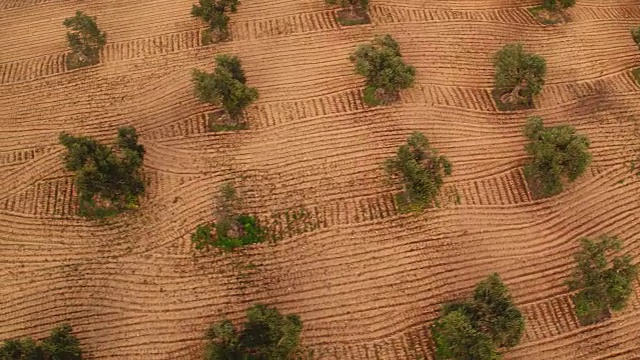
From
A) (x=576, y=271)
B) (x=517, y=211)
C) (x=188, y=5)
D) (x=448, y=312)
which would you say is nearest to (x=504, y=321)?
(x=448, y=312)

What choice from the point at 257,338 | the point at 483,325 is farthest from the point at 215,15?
the point at 483,325

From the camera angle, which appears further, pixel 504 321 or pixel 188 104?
pixel 188 104

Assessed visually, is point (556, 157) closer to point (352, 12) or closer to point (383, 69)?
point (383, 69)

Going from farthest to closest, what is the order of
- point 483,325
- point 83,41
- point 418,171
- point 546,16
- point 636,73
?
point 546,16 < point 83,41 < point 636,73 < point 418,171 < point 483,325

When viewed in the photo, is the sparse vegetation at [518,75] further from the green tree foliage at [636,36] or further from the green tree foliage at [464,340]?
the green tree foliage at [464,340]

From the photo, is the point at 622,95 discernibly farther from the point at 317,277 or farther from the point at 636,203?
the point at 317,277

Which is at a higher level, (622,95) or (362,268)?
(622,95)

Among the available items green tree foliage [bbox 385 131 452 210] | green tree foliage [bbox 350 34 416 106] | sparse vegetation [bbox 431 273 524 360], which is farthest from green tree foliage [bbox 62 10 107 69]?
sparse vegetation [bbox 431 273 524 360]
